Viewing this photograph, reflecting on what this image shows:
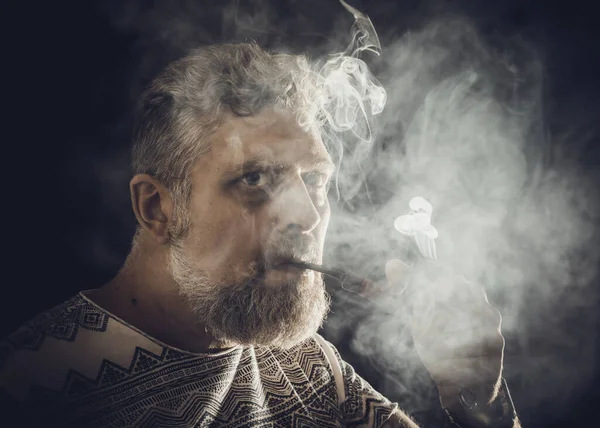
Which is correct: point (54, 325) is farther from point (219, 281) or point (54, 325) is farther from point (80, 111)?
point (80, 111)

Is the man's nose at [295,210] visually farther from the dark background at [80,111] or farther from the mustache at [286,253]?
the dark background at [80,111]

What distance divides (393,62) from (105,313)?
201 centimetres

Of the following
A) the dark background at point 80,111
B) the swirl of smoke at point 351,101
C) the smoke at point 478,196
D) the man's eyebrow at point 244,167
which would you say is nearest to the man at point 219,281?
the man's eyebrow at point 244,167

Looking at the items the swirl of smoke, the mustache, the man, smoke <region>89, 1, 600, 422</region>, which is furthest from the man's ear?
smoke <region>89, 1, 600, 422</region>

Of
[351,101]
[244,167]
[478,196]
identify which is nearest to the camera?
[244,167]

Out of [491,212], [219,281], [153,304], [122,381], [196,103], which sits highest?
[491,212]

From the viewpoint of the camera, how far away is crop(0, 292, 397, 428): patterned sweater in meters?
1.52

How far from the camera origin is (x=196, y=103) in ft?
5.85

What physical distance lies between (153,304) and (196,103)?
0.80m

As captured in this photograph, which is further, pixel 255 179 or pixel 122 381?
pixel 255 179

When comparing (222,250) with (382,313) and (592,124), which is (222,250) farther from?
(592,124)

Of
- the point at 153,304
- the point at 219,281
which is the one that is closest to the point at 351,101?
the point at 219,281

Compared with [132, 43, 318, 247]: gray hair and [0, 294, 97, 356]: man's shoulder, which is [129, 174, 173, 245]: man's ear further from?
[0, 294, 97, 356]: man's shoulder

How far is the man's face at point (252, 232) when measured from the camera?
1720mm
